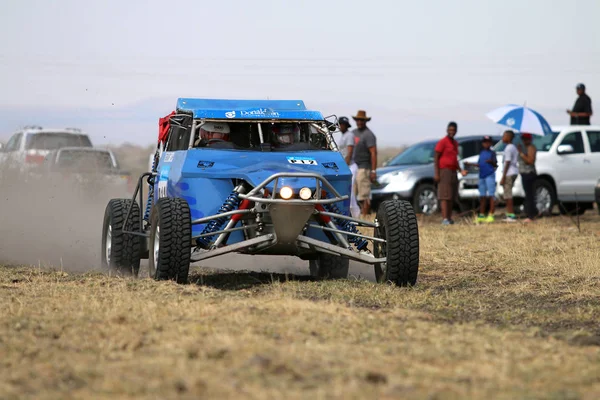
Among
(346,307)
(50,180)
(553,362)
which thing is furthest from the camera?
(50,180)

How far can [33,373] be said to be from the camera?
648 cm

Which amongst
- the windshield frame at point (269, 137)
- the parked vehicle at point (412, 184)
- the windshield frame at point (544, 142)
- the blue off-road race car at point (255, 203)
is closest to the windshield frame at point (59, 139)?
the parked vehicle at point (412, 184)

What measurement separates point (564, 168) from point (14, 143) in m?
11.9

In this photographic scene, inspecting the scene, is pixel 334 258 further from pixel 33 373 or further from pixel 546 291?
pixel 33 373

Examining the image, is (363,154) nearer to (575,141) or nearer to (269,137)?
(575,141)

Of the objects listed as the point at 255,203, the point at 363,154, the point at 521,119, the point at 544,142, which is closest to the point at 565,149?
the point at 544,142

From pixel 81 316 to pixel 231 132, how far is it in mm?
3829

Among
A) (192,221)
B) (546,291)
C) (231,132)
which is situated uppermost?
(231,132)

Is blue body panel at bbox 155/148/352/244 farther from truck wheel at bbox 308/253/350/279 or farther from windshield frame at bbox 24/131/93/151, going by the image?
windshield frame at bbox 24/131/93/151

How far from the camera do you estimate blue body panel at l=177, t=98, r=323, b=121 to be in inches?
467

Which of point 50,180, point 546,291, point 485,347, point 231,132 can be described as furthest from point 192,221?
point 50,180

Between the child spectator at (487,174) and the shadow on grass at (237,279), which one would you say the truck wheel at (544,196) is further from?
the shadow on grass at (237,279)

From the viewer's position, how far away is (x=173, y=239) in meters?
10.6

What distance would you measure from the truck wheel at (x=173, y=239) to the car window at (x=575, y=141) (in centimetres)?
1402
